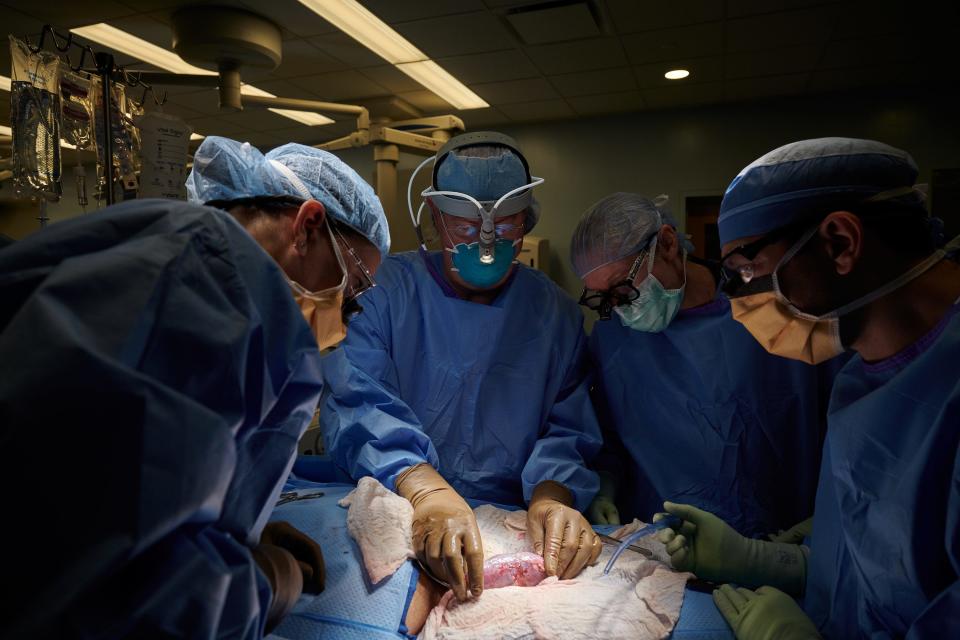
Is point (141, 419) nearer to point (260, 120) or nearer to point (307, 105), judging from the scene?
point (307, 105)

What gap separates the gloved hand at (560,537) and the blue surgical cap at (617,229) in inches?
32.6

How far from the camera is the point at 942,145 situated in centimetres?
523

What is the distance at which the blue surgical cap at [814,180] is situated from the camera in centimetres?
123

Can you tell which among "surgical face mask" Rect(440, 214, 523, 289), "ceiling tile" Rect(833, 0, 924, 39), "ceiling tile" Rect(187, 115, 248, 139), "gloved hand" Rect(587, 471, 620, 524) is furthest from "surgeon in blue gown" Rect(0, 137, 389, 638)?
"ceiling tile" Rect(187, 115, 248, 139)

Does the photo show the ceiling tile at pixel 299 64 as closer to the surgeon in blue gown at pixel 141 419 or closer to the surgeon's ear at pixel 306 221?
the surgeon's ear at pixel 306 221

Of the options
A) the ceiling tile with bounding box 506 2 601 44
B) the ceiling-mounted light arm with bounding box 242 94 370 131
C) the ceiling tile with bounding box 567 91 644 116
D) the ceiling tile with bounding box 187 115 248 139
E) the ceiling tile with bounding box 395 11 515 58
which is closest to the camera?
the ceiling tile with bounding box 506 2 601 44

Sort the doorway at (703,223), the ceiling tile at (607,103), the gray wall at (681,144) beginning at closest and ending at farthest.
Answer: the gray wall at (681,144) < the ceiling tile at (607,103) < the doorway at (703,223)

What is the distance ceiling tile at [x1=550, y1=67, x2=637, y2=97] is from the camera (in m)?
5.03

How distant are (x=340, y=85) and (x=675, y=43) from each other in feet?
9.21

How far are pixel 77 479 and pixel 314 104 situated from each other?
3.96 metres

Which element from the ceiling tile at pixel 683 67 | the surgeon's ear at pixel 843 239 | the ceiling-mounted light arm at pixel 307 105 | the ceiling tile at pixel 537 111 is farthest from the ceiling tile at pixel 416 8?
the surgeon's ear at pixel 843 239

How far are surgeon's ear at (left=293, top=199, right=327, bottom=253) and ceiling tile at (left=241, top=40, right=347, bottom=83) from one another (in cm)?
363

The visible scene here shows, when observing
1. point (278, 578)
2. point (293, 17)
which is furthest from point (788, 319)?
point (293, 17)

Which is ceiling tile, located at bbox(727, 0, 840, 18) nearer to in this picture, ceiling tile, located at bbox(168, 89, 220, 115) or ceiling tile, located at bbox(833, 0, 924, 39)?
ceiling tile, located at bbox(833, 0, 924, 39)
